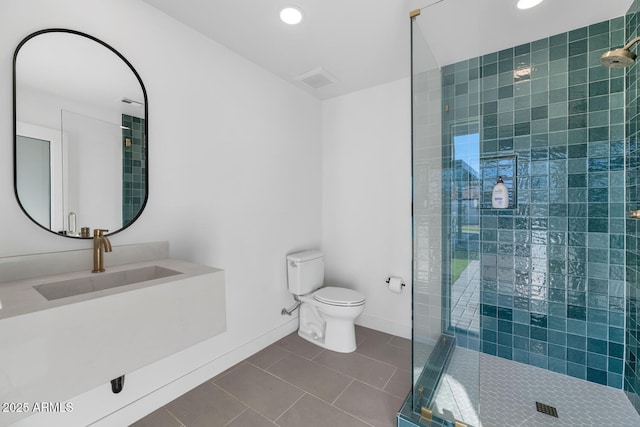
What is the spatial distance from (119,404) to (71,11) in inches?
81.7

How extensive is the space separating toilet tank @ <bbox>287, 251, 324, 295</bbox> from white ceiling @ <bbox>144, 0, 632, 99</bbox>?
1.71 meters

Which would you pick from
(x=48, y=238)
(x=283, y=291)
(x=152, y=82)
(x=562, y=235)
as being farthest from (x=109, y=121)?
(x=562, y=235)

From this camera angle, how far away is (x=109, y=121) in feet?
5.11

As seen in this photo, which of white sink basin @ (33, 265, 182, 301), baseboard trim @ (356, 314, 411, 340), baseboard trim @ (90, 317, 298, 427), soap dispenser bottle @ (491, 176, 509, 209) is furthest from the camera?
baseboard trim @ (356, 314, 411, 340)

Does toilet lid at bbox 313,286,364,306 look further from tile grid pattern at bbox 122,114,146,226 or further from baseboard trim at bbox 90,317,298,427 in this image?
tile grid pattern at bbox 122,114,146,226

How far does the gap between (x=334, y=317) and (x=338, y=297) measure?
0.17 metres

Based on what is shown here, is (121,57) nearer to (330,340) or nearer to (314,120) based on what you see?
(314,120)

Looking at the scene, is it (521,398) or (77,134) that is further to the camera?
(521,398)

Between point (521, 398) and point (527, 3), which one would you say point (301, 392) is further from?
point (527, 3)

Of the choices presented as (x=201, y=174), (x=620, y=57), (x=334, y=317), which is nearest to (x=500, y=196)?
(x=620, y=57)

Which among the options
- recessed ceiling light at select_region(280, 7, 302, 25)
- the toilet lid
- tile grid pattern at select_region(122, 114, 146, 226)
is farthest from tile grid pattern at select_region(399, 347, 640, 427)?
recessed ceiling light at select_region(280, 7, 302, 25)

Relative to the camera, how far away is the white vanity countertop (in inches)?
34.4

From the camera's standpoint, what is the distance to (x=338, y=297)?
2.39 m

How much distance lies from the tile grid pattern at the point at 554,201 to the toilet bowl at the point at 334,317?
862 millimetres
